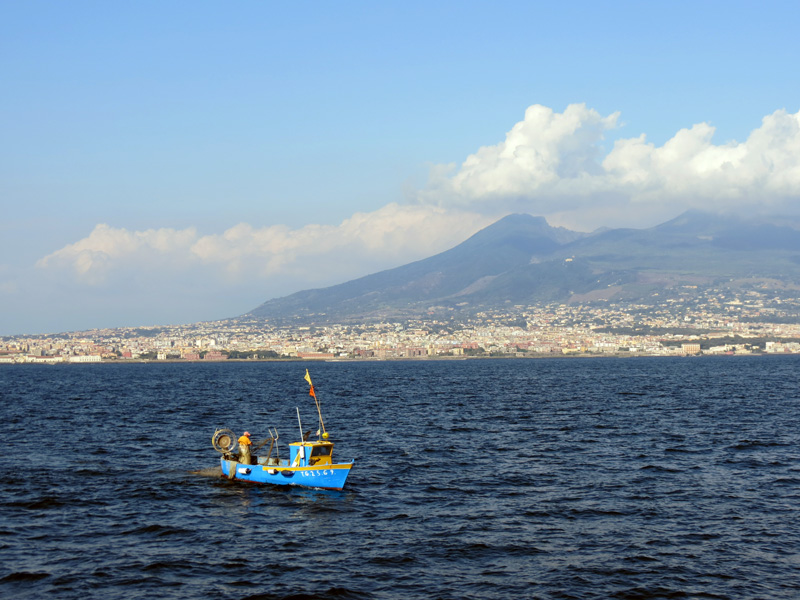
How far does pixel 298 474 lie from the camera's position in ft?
125

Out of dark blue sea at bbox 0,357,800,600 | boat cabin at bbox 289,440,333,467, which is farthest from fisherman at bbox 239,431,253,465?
boat cabin at bbox 289,440,333,467

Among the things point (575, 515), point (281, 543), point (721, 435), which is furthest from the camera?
point (721, 435)

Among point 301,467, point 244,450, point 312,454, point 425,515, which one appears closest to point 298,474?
point 301,467

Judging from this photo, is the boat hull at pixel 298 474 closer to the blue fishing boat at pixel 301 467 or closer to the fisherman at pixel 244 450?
the blue fishing boat at pixel 301 467

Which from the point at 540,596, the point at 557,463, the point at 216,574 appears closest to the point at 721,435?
the point at 557,463

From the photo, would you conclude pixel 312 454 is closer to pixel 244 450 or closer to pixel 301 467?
pixel 301 467

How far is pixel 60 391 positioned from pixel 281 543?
10454 cm

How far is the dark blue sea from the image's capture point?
80.4 feet

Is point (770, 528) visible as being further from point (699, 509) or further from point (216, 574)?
point (216, 574)

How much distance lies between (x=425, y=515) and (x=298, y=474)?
8.14 metres

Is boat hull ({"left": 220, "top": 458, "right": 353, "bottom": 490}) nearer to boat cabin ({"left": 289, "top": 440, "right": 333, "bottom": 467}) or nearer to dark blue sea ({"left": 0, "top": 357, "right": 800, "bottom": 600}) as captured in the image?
boat cabin ({"left": 289, "top": 440, "right": 333, "bottom": 467})

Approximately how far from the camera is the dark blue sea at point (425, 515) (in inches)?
965

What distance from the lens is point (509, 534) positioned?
29.6m

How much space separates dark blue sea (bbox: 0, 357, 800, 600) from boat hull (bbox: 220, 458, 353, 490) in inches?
24.7
